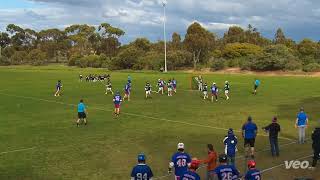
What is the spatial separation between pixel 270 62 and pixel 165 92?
4168 cm

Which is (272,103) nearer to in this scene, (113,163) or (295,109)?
(295,109)

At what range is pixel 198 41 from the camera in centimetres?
10869

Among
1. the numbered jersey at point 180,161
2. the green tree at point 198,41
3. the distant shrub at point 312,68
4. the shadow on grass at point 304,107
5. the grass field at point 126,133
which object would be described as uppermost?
the green tree at point 198,41

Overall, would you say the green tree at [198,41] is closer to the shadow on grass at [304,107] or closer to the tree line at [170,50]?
the tree line at [170,50]

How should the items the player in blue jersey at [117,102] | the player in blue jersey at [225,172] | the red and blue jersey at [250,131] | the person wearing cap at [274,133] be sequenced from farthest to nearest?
the player in blue jersey at [117,102] → the person wearing cap at [274,133] → the red and blue jersey at [250,131] → the player in blue jersey at [225,172]

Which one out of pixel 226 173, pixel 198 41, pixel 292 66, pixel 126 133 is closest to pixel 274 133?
pixel 226 173

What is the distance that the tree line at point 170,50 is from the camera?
88.7 metres

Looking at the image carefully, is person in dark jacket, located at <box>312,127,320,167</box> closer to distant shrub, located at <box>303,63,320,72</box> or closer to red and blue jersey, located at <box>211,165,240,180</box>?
red and blue jersey, located at <box>211,165,240,180</box>

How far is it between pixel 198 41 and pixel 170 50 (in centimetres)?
1083

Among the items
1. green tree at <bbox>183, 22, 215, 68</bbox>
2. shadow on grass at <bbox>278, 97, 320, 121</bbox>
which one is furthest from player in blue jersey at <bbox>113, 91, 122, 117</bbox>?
green tree at <bbox>183, 22, 215, 68</bbox>

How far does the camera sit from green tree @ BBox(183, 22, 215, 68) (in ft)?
357

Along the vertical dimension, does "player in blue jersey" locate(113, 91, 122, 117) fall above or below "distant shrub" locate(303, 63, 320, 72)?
below

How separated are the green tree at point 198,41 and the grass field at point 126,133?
223ft

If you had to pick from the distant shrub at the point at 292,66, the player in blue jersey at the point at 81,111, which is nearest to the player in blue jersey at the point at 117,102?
the player in blue jersey at the point at 81,111
